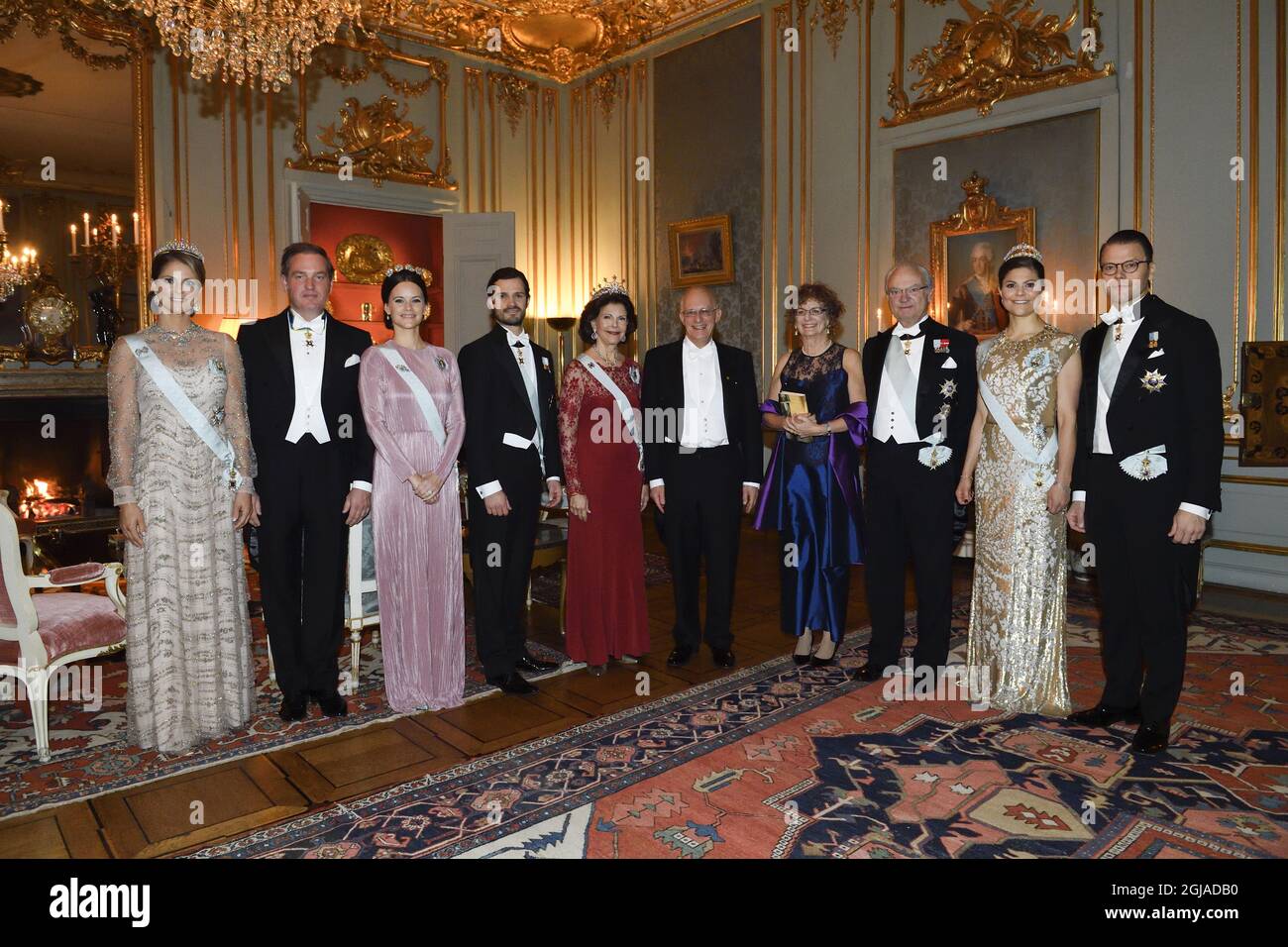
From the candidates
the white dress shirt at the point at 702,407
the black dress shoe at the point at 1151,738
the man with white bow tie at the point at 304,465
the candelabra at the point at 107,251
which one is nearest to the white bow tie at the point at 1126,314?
the black dress shoe at the point at 1151,738

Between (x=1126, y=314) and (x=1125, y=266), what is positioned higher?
(x=1125, y=266)

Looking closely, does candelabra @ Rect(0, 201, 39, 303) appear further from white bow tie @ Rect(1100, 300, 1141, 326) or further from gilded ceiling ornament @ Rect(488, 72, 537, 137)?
white bow tie @ Rect(1100, 300, 1141, 326)

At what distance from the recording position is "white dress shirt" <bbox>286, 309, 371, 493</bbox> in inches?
123

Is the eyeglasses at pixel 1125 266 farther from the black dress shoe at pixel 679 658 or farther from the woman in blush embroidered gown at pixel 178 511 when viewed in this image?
the woman in blush embroidered gown at pixel 178 511

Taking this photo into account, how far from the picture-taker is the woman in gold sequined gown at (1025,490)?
124 inches

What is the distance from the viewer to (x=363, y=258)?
8305 millimetres

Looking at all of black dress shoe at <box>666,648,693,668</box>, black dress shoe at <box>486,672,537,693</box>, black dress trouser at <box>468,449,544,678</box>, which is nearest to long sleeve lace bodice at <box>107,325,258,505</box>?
black dress trouser at <box>468,449,544,678</box>

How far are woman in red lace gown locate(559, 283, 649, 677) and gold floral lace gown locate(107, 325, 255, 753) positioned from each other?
130 cm

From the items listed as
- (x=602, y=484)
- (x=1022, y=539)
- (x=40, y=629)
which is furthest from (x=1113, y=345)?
(x=40, y=629)

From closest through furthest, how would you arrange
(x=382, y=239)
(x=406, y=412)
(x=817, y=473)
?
(x=406, y=412), (x=817, y=473), (x=382, y=239)

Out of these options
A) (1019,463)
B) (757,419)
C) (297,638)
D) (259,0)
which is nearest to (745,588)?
(757,419)

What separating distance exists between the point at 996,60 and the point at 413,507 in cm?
524

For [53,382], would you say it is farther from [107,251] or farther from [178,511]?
[178,511]

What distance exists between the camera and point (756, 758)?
9.46 feet
